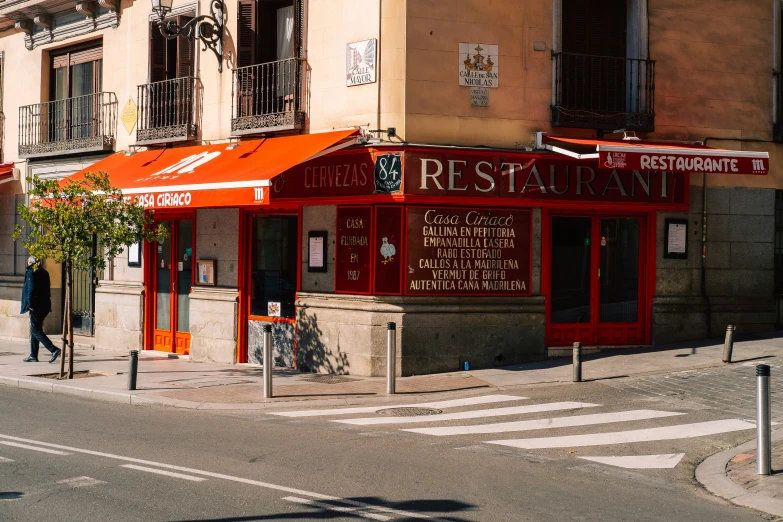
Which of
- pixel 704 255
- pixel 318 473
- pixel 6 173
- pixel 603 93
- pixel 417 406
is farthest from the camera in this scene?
pixel 6 173

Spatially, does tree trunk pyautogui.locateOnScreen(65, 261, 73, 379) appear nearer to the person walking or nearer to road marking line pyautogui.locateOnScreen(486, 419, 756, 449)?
the person walking

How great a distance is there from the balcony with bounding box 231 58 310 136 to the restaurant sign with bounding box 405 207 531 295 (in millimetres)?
2919

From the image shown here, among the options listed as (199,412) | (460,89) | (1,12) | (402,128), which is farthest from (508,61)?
(1,12)

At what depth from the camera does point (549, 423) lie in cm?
1158

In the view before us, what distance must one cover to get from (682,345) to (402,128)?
611 cm

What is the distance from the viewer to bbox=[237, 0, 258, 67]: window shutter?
17812 mm

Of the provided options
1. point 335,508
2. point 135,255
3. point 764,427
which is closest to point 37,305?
point 135,255

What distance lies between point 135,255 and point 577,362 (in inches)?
397

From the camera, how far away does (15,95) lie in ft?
78.4

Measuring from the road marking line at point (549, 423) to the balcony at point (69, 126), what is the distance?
41.4 feet

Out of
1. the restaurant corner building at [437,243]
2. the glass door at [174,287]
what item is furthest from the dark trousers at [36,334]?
the restaurant corner building at [437,243]

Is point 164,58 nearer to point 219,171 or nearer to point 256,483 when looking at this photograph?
point 219,171

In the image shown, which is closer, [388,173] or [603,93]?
[388,173]

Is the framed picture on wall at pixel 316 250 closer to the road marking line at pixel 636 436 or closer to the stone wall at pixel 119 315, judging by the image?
the stone wall at pixel 119 315
